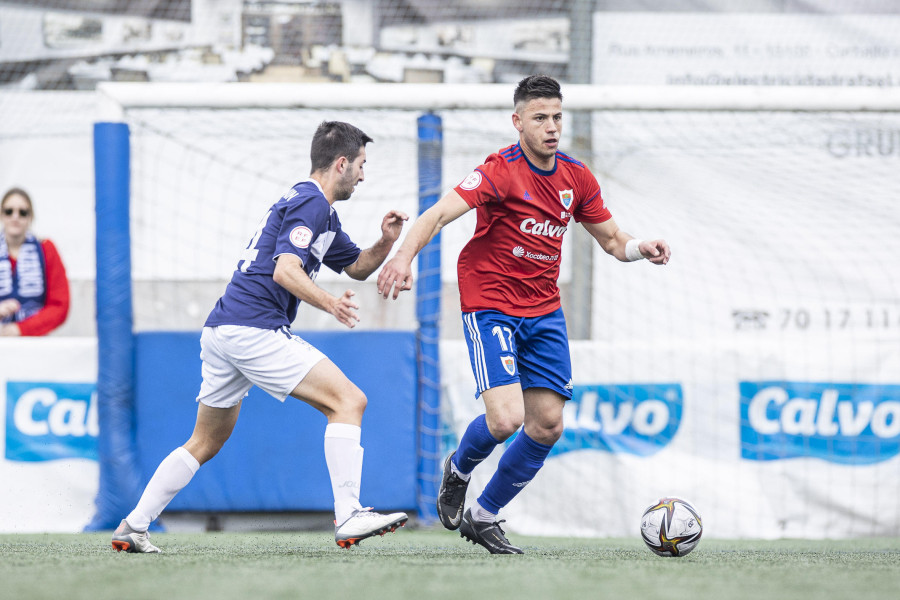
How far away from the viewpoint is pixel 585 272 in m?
6.30

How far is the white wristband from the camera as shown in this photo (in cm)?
413

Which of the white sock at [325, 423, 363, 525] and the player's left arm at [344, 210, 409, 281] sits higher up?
the player's left arm at [344, 210, 409, 281]

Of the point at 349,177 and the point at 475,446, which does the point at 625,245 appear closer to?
the point at 475,446

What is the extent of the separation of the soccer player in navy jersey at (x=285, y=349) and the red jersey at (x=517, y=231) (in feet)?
1.21

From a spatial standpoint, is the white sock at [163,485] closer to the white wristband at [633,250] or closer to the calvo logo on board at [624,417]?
the white wristband at [633,250]

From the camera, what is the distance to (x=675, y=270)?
6332mm

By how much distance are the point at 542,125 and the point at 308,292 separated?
1231 millimetres

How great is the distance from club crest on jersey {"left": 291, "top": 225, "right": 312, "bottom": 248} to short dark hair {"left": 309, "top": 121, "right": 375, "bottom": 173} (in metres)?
0.36

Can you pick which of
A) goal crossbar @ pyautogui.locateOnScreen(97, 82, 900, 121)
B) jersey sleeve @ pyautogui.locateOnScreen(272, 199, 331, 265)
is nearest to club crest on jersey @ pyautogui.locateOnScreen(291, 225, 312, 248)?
jersey sleeve @ pyautogui.locateOnScreen(272, 199, 331, 265)

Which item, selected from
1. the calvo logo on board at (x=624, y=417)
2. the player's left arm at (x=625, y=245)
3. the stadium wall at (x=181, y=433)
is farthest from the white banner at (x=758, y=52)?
the player's left arm at (x=625, y=245)

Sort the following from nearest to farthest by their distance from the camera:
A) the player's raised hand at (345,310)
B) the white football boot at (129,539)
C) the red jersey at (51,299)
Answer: the player's raised hand at (345,310)
the white football boot at (129,539)
the red jersey at (51,299)

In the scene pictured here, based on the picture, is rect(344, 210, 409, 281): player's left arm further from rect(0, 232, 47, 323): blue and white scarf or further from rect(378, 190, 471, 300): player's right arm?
rect(0, 232, 47, 323): blue and white scarf

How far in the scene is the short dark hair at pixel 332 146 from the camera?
389cm

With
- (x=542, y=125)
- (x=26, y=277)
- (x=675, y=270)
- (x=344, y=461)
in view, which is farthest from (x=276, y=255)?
(x=675, y=270)
